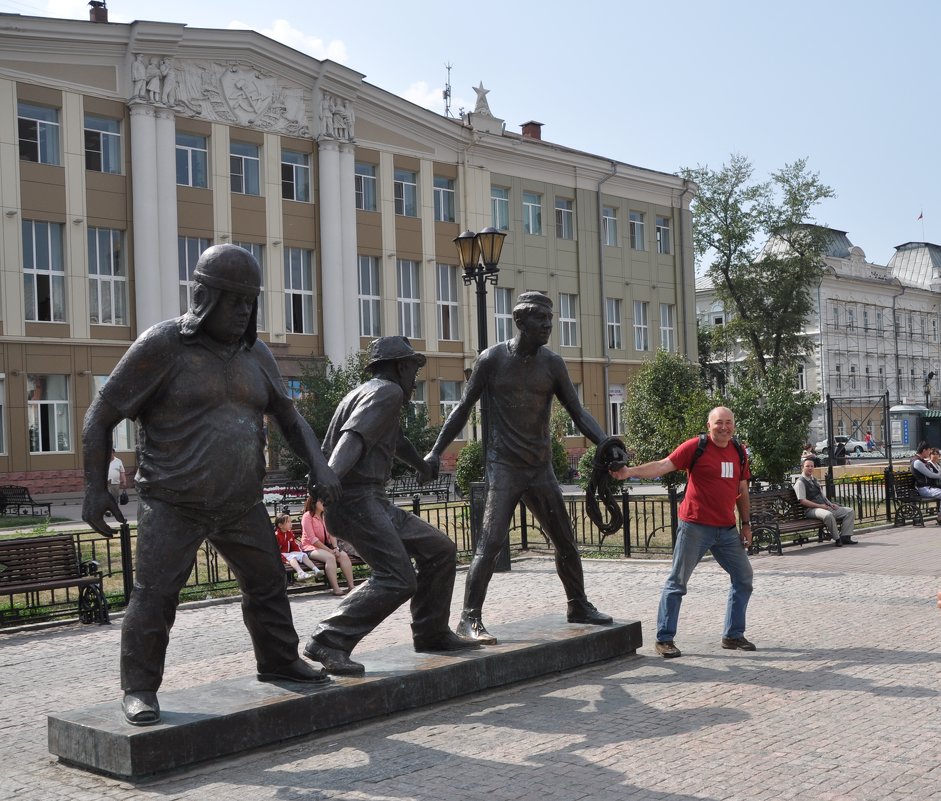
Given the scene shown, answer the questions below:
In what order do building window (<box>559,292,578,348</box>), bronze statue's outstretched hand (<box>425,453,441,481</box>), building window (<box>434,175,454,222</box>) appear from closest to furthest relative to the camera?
bronze statue's outstretched hand (<box>425,453,441,481</box>), building window (<box>434,175,454,222</box>), building window (<box>559,292,578,348</box>)

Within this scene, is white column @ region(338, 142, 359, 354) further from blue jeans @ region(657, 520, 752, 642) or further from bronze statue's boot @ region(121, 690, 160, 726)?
bronze statue's boot @ region(121, 690, 160, 726)

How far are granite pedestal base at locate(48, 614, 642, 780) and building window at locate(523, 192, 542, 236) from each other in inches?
1513

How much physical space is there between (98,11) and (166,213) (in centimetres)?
886

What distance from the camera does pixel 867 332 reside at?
78125mm

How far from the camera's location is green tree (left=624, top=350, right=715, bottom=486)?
22.0 metres

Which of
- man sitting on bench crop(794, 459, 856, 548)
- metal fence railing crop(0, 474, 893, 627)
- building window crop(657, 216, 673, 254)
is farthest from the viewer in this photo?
building window crop(657, 216, 673, 254)

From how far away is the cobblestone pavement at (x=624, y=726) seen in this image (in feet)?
16.4

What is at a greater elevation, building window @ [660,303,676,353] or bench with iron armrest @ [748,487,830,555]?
building window @ [660,303,676,353]

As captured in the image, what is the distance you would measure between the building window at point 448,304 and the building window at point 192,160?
1004 cm

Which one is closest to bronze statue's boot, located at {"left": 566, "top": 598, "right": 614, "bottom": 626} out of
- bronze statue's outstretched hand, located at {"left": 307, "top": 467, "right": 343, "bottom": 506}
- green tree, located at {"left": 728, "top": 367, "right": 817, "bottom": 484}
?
bronze statue's outstretched hand, located at {"left": 307, "top": 467, "right": 343, "bottom": 506}

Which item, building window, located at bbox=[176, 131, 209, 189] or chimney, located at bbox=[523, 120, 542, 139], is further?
chimney, located at bbox=[523, 120, 542, 139]

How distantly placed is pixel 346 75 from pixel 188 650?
31.2 metres

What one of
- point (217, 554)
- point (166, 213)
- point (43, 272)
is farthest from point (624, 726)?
point (166, 213)

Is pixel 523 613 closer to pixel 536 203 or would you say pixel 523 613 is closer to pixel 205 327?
pixel 205 327
